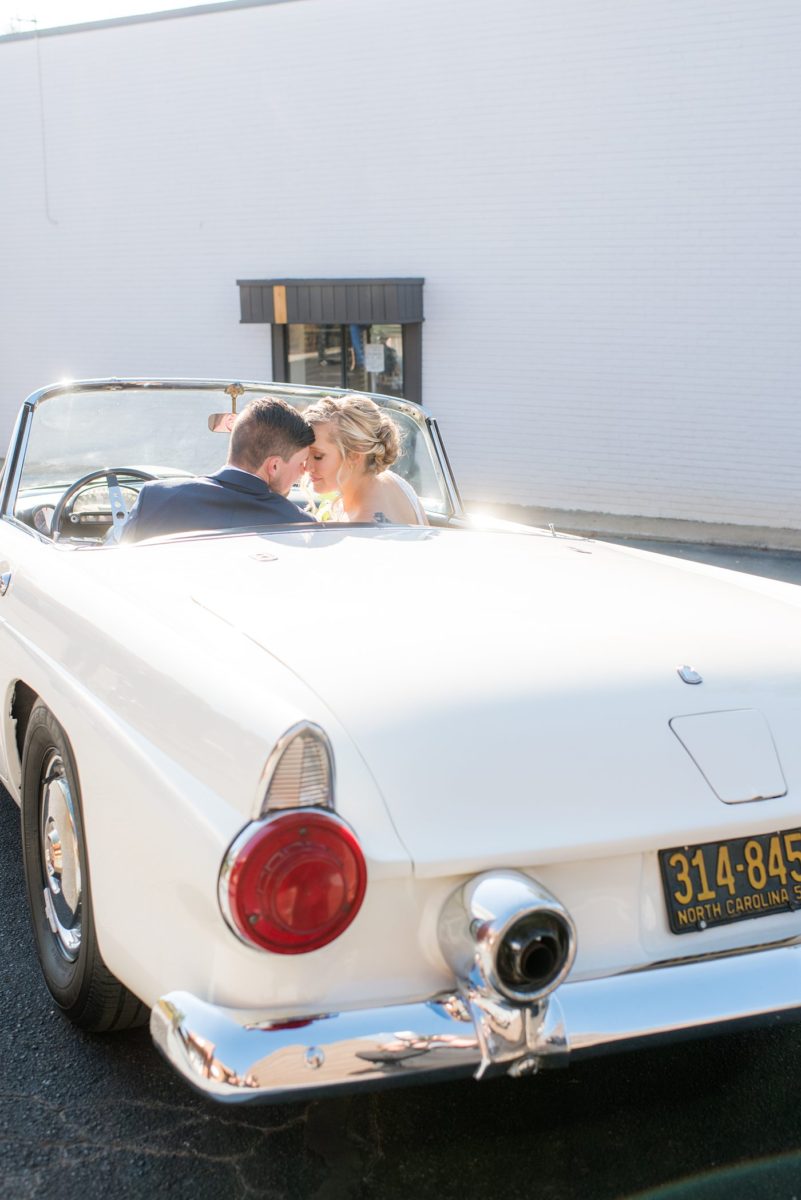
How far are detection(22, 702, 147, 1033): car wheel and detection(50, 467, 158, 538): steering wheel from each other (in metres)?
1.18

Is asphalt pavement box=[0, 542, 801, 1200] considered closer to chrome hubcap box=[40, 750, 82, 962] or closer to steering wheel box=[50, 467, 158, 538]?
chrome hubcap box=[40, 750, 82, 962]

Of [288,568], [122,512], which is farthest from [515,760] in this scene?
[122,512]

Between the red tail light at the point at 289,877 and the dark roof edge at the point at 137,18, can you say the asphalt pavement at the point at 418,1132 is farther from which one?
the dark roof edge at the point at 137,18

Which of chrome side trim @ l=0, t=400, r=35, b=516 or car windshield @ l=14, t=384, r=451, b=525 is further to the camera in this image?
car windshield @ l=14, t=384, r=451, b=525

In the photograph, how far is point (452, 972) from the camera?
1921mm

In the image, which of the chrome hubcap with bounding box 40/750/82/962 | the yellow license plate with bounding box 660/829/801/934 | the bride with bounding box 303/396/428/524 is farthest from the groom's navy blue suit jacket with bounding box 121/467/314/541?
the yellow license plate with bounding box 660/829/801/934

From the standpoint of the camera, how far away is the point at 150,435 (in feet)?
13.9

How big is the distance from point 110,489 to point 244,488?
95 cm

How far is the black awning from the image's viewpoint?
13539 mm

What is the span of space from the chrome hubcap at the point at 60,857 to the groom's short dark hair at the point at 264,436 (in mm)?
1103

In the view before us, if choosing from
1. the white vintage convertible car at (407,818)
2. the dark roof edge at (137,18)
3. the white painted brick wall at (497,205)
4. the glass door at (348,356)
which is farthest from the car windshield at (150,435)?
the dark roof edge at (137,18)

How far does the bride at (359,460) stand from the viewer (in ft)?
13.1

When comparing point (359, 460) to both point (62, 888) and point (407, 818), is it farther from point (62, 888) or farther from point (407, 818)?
point (407, 818)

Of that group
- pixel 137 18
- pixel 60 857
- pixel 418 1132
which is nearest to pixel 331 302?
pixel 137 18
